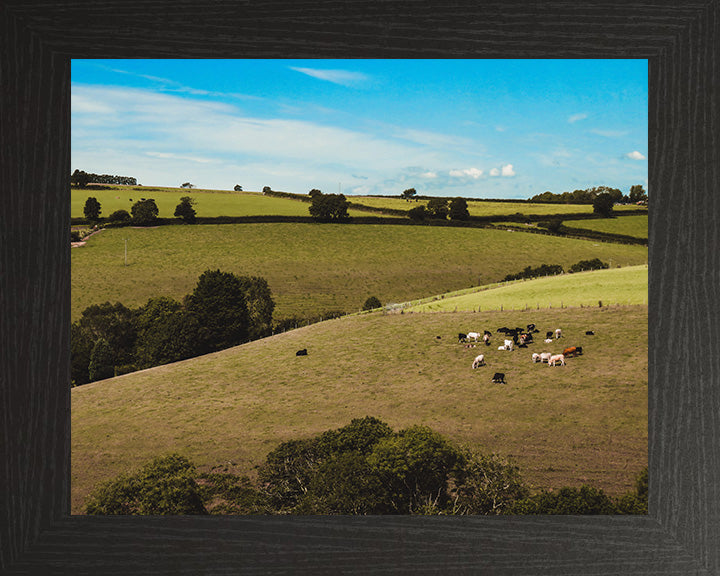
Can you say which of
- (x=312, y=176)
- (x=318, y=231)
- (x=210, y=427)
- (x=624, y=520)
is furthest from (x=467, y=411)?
(x=624, y=520)

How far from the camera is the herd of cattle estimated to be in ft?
36.7

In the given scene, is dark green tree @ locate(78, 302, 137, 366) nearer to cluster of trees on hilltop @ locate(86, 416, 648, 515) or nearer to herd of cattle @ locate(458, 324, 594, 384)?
cluster of trees on hilltop @ locate(86, 416, 648, 515)

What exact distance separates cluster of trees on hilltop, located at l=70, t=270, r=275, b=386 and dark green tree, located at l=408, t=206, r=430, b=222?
524cm

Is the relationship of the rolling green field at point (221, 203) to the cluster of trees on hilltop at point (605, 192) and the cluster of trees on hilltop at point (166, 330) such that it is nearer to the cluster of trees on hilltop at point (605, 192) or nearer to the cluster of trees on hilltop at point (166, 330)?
the cluster of trees on hilltop at point (166, 330)

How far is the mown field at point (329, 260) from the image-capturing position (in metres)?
16.6

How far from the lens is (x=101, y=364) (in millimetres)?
13570

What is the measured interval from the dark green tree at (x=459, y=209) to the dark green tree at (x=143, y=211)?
919 centimetres

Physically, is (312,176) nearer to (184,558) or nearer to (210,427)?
(184,558)

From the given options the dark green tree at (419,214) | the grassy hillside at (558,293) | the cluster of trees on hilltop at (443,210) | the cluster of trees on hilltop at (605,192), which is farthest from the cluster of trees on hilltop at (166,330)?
the cluster of trees on hilltop at (605,192)

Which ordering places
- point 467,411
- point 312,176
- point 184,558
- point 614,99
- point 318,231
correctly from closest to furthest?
point 184,558, point 312,176, point 614,99, point 467,411, point 318,231

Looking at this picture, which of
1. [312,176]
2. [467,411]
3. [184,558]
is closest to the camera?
[184,558]

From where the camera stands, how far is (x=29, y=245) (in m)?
1.14

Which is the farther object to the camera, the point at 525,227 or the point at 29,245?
the point at 525,227

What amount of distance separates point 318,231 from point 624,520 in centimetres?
1673
